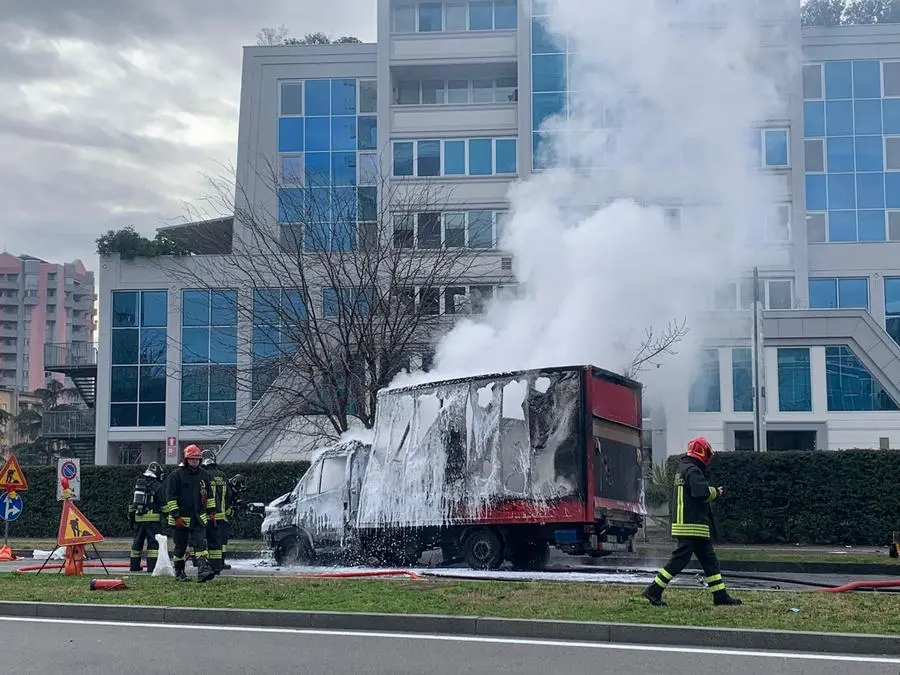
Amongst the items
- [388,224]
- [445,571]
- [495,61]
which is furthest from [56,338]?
[445,571]

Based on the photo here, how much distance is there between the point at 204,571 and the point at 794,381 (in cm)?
2854

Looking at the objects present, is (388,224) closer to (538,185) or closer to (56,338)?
(538,185)

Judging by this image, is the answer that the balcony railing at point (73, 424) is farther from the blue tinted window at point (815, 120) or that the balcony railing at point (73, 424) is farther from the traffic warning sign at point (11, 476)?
the blue tinted window at point (815, 120)

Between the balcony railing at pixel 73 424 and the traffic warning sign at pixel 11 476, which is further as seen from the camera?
the balcony railing at pixel 73 424

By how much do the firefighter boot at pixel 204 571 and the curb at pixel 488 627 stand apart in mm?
2054

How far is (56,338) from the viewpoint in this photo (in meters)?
136

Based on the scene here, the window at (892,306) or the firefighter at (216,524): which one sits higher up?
the window at (892,306)

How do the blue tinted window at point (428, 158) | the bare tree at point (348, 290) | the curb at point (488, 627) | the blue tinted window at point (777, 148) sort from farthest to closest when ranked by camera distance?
the blue tinted window at point (428, 158), the blue tinted window at point (777, 148), the bare tree at point (348, 290), the curb at point (488, 627)

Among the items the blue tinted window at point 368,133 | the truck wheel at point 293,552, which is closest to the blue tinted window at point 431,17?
the blue tinted window at point 368,133

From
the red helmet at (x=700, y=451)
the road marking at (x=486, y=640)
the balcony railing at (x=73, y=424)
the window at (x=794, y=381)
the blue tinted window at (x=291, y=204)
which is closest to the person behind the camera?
the road marking at (x=486, y=640)

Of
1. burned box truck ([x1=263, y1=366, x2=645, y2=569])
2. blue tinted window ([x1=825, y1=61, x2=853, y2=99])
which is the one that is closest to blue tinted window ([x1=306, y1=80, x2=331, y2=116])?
blue tinted window ([x1=825, y1=61, x2=853, y2=99])

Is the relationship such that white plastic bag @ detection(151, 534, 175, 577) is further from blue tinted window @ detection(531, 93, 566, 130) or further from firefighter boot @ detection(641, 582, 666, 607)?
blue tinted window @ detection(531, 93, 566, 130)

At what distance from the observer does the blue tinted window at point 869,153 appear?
127ft

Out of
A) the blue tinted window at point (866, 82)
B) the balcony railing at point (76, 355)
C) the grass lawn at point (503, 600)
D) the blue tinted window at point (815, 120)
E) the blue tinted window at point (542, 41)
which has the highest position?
the blue tinted window at point (542, 41)
